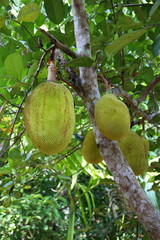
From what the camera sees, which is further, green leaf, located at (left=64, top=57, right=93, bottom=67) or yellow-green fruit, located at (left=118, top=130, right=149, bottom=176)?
yellow-green fruit, located at (left=118, top=130, right=149, bottom=176)

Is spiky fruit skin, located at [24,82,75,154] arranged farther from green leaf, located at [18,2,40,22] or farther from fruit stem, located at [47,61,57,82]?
green leaf, located at [18,2,40,22]

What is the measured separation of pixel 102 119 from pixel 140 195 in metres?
0.24

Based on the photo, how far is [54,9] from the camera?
0.86 metres

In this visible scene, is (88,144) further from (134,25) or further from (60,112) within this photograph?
(134,25)

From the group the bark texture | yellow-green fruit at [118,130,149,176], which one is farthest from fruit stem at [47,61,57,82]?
yellow-green fruit at [118,130,149,176]

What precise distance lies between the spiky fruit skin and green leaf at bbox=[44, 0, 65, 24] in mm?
267

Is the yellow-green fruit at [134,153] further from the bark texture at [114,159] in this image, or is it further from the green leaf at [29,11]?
the green leaf at [29,11]

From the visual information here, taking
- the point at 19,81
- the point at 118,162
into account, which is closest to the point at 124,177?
the point at 118,162

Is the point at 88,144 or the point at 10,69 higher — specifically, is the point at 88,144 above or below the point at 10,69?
below

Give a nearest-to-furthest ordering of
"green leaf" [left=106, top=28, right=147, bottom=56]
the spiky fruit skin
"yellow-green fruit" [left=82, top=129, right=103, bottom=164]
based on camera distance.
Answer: "green leaf" [left=106, top=28, right=147, bottom=56], the spiky fruit skin, "yellow-green fruit" [left=82, top=129, right=103, bottom=164]

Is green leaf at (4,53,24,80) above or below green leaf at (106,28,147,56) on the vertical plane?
above

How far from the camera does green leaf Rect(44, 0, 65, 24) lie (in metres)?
0.83

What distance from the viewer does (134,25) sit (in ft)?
1.98

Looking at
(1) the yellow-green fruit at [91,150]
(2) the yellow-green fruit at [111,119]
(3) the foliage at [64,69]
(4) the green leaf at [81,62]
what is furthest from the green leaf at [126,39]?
(1) the yellow-green fruit at [91,150]
